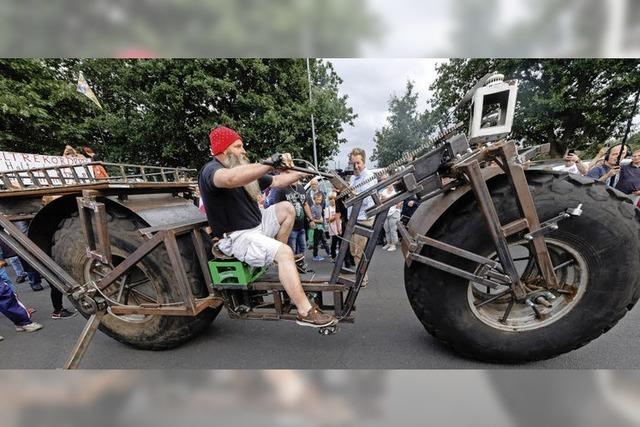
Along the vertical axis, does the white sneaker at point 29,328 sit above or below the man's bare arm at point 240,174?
below

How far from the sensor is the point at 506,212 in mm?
1852

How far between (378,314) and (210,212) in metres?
2.19

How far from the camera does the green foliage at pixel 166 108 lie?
1024 cm

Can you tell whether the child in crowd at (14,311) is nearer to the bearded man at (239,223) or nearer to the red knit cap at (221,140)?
the bearded man at (239,223)

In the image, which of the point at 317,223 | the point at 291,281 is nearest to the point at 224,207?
the point at 291,281

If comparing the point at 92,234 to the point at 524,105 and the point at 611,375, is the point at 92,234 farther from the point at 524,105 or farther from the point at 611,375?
the point at 524,105

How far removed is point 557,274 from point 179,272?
297 cm

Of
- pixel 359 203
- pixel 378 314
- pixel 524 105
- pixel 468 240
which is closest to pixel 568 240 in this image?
pixel 468 240

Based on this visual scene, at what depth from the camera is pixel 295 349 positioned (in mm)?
2479

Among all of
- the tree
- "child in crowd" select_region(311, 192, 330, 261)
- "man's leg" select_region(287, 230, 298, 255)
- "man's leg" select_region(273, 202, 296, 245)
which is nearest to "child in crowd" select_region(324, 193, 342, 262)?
"child in crowd" select_region(311, 192, 330, 261)

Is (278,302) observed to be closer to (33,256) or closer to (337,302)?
(337,302)

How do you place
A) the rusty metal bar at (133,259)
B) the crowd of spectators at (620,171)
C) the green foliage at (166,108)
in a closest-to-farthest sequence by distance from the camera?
the rusty metal bar at (133,259)
the crowd of spectators at (620,171)
the green foliage at (166,108)

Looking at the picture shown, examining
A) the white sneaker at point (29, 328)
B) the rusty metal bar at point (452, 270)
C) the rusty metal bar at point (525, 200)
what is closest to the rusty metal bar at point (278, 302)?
the rusty metal bar at point (452, 270)

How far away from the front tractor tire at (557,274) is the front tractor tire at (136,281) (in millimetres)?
1967
